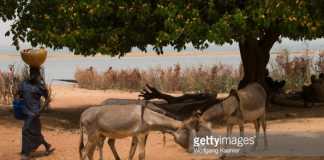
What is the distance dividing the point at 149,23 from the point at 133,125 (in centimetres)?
704

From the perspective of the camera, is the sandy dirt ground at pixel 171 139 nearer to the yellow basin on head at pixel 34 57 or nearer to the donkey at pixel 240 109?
the donkey at pixel 240 109

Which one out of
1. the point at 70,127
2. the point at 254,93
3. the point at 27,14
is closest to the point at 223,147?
the point at 254,93

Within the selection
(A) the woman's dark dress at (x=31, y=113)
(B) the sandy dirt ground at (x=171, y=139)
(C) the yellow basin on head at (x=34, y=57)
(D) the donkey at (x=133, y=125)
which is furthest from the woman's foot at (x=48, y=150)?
(D) the donkey at (x=133, y=125)

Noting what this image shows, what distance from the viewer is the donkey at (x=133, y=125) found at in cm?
908

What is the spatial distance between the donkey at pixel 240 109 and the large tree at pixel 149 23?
9.87 ft

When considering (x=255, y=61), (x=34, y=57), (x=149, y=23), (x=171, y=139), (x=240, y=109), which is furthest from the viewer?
(x=255, y=61)

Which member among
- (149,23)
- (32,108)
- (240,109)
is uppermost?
(149,23)

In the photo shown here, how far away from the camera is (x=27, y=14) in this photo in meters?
17.0

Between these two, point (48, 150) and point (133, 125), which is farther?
point (48, 150)

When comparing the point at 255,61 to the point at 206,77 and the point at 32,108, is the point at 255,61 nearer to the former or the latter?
the point at 206,77

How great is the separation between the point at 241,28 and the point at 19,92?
17.5 feet

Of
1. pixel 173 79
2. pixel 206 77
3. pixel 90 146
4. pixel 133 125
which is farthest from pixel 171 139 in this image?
pixel 173 79

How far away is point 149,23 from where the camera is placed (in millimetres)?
15898

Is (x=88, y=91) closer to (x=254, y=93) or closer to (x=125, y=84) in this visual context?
(x=125, y=84)
